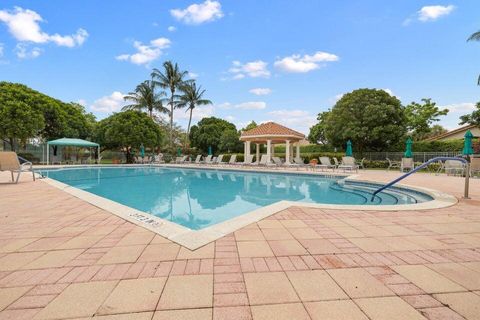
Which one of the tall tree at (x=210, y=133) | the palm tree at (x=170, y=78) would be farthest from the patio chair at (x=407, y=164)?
the palm tree at (x=170, y=78)

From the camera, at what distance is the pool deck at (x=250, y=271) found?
63.1 inches

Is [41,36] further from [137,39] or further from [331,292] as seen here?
[331,292]

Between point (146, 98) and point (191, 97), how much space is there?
505 centimetres

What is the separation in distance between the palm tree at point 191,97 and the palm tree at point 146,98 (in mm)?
2284

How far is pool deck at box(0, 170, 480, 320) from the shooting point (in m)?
1.60

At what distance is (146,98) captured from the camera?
2892 centimetres

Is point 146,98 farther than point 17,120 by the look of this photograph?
Yes

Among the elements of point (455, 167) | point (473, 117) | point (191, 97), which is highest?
point (191, 97)

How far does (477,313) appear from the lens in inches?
61.4

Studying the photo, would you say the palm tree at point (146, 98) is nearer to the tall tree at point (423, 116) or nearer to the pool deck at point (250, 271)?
the pool deck at point (250, 271)

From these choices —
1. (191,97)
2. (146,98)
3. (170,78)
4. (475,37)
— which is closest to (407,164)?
(475,37)

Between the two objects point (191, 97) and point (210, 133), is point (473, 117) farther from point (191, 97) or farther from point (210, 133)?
point (191, 97)

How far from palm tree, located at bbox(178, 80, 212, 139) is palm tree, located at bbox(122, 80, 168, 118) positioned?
2.28 metres

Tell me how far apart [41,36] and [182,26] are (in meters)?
7.68
